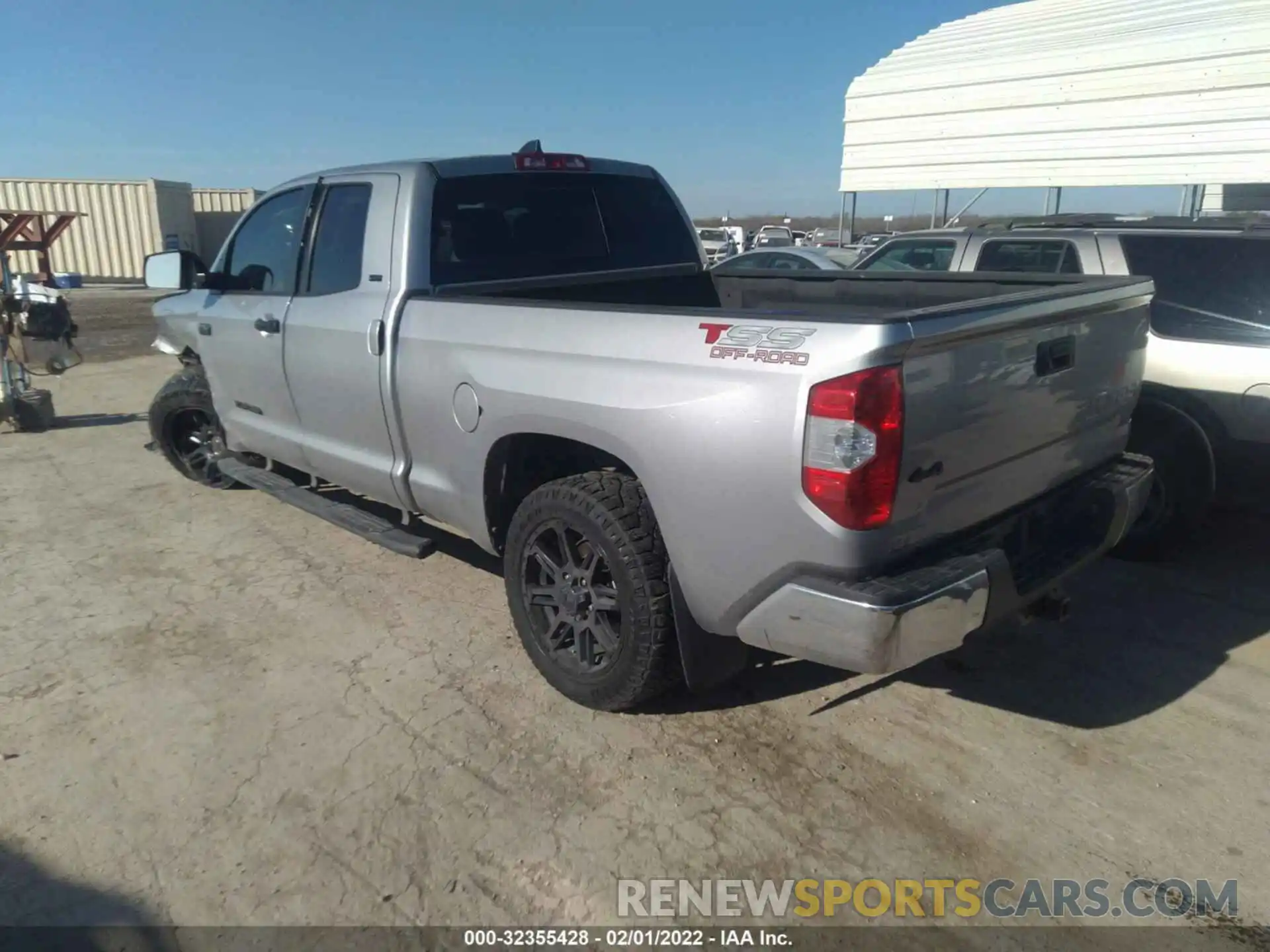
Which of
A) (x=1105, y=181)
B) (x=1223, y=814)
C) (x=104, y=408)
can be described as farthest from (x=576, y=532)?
(x=1105, y=181)

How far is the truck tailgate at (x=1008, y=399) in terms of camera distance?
249cm

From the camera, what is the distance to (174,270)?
532 cm

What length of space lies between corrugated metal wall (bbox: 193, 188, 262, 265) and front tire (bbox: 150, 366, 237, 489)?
27.3m

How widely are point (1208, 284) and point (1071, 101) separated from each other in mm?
8955

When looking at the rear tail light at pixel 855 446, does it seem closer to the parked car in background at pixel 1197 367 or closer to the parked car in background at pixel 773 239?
the parked car in background at pixel 1197 367

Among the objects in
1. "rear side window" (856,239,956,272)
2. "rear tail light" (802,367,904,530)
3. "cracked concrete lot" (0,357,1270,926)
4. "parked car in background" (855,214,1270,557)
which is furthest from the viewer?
"rear side window" (856,239,956,272)

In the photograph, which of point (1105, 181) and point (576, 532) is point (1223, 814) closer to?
point (576, 532)

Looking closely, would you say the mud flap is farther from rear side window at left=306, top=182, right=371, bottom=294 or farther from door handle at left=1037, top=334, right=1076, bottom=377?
rear side window at left=306, top=182, right=371, bottom=294

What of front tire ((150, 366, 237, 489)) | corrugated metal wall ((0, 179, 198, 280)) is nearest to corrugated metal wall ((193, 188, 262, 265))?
corrugated metal wall ((0, 179, 198, 280))

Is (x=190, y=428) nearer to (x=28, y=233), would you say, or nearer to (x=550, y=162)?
(x=550, y=162)

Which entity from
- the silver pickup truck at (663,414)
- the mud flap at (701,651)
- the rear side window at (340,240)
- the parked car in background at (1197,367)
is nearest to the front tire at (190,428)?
the silver pickup truck at (663,414)

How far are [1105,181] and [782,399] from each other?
38.2ft

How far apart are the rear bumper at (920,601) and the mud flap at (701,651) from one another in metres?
0.26

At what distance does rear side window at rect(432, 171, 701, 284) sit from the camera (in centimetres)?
409
